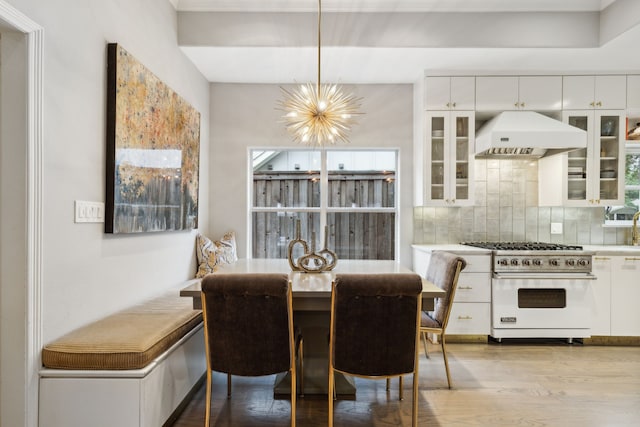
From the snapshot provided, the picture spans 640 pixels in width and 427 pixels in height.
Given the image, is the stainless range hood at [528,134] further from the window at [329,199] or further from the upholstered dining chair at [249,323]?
the upholstered dining chair at [249,323]

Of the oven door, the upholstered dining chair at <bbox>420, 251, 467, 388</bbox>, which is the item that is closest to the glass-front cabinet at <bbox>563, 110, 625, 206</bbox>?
the oven door

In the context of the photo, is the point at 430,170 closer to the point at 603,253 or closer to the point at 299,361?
the point at 603,253

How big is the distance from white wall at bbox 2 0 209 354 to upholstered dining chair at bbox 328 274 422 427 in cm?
132

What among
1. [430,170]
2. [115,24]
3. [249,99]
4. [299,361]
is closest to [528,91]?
[430,170]

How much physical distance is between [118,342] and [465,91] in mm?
3637

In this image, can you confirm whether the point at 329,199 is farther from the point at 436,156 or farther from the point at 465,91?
the point at 465,91

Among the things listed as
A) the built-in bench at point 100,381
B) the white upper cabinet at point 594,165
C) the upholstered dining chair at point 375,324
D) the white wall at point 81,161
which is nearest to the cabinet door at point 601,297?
the white upper cabinet at point 594,165

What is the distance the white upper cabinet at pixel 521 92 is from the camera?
3949 mm

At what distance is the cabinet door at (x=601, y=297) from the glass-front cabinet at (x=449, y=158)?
1.25 metres

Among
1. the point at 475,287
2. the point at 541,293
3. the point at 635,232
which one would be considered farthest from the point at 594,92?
the point at 475,287

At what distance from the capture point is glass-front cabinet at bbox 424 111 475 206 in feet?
13.1

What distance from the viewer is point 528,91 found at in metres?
3.95

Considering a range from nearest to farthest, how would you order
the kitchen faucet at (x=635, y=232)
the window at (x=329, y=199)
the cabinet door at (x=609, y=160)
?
the cabinet door at (x=609, y=160) → the kitchen faucet at (x=635, y=232) → the window at (x=329, y=199)

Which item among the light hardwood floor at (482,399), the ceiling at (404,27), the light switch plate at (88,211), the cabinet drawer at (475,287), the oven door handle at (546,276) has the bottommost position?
the light hardwood floor at (482,399)
